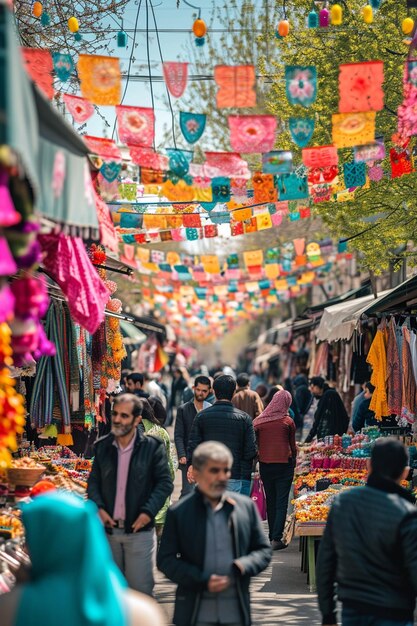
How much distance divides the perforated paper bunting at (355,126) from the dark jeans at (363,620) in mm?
5573

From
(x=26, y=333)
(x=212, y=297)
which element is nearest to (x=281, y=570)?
(x=26, y=333)

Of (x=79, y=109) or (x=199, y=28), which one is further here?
(x=79, y=109)

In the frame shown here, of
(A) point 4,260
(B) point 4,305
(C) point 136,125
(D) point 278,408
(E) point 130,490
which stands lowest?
(E) point 130,490

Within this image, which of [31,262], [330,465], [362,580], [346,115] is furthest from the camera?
[330,465]

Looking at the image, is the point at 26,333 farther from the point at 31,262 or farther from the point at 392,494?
the point at 392,494

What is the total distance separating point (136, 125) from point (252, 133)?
3.87 ft

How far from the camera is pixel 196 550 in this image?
19.9 ft

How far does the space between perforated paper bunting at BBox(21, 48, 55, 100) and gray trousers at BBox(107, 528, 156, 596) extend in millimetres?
4220

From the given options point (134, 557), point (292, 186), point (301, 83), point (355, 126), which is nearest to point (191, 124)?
point (301, 83)

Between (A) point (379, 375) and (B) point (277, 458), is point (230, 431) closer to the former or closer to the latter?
(B) point (277, 458)

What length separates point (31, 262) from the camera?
5.51 meters

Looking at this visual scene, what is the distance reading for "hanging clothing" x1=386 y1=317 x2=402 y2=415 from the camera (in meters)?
14.8

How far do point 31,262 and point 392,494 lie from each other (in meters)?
2.38

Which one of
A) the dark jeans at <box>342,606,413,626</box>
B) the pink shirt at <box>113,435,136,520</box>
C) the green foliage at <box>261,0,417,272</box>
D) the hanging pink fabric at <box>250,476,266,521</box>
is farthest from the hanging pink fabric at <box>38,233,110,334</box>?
the hanging pink fabric at <box>250,476,266,521</box>
